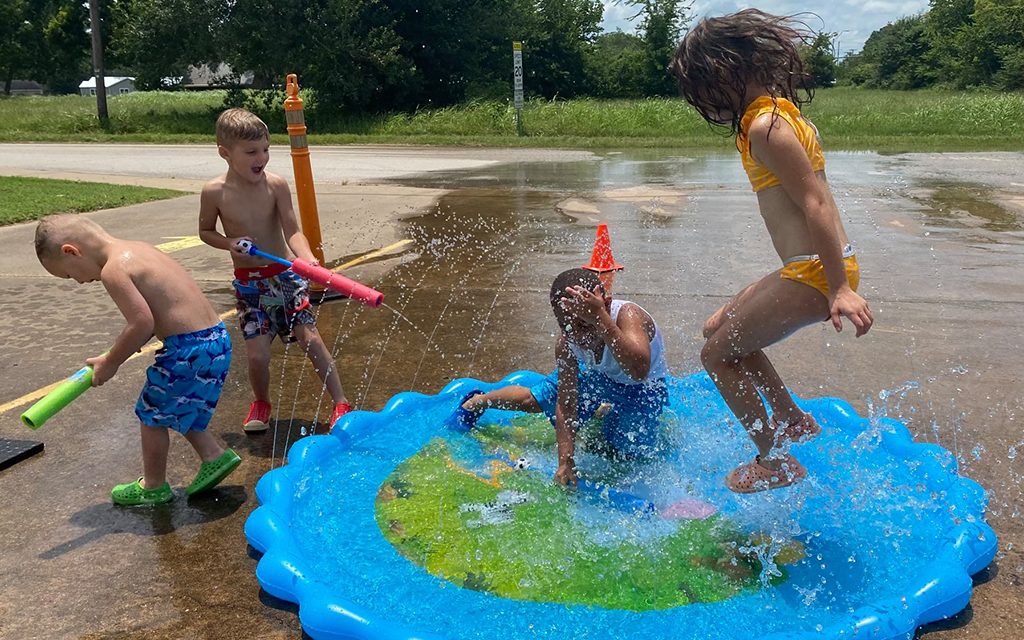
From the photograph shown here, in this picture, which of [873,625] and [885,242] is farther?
[885,242]

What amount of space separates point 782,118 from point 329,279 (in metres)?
1.94

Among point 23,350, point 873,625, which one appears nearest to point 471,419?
point 873,625

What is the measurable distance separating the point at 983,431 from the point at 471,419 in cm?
229

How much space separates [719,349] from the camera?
2824 mm

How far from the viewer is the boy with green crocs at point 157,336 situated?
9.78 feet

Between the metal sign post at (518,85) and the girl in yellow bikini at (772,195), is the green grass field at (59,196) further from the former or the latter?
the metal sign post at (518,85)

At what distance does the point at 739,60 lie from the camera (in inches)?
104

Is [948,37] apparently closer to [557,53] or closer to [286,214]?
[557,53]

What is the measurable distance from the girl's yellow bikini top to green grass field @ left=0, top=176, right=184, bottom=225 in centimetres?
850

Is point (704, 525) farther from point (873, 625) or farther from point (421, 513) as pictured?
point (421, 513)

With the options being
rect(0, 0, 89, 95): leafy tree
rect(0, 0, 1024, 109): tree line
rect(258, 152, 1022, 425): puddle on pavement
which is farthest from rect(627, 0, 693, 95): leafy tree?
rect(0, 0, 89, 95): leafy tree

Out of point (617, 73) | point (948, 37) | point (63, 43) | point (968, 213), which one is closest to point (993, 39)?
point (948, 37)

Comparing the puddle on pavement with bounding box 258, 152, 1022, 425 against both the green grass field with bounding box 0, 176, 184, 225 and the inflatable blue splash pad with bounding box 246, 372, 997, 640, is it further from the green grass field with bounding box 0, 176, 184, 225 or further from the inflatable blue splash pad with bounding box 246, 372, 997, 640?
the green grass field with bounding box 0, 176, 184, 225

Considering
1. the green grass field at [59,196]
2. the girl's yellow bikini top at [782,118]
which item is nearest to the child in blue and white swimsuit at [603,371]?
the girl's yellow bikini top at [782,118]
